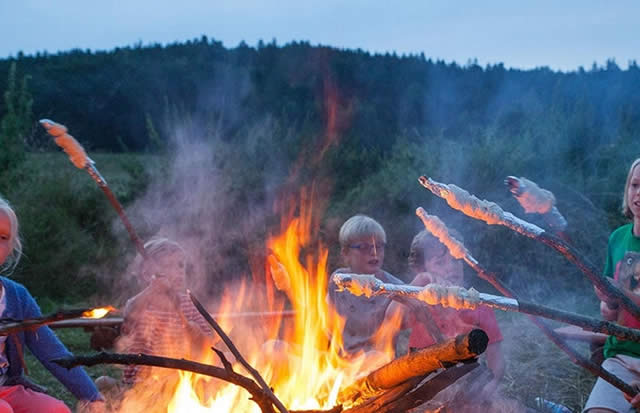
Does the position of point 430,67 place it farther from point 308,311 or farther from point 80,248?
point 308,311

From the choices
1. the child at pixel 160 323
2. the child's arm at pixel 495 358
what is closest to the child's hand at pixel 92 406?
the child at pixel 160 323

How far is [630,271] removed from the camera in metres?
3.06

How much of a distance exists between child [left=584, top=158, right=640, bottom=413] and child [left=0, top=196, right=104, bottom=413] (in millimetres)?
2252

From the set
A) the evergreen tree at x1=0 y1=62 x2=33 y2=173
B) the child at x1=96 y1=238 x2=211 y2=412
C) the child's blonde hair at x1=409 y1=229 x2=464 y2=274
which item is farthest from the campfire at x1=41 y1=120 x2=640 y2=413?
the evergreen tree at x1=0 y1=62 x2=33 y2=173

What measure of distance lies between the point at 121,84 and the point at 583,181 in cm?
1411

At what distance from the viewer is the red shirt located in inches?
145

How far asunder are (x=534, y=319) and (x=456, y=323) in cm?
147

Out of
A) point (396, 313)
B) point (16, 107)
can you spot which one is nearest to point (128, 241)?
point (16, 107)

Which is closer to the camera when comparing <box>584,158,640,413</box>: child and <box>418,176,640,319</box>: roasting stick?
<box>418,176,640,319</box>: roasting stick

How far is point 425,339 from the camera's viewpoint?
150 inches

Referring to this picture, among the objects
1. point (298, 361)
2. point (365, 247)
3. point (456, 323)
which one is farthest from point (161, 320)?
point (456, 323)

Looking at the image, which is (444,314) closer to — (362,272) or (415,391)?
(362,272)

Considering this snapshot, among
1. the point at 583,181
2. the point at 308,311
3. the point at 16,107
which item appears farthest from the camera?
the point at 16,107

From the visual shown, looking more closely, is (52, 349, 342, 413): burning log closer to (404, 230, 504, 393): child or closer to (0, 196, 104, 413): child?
(0, 196, 104, 413): child
